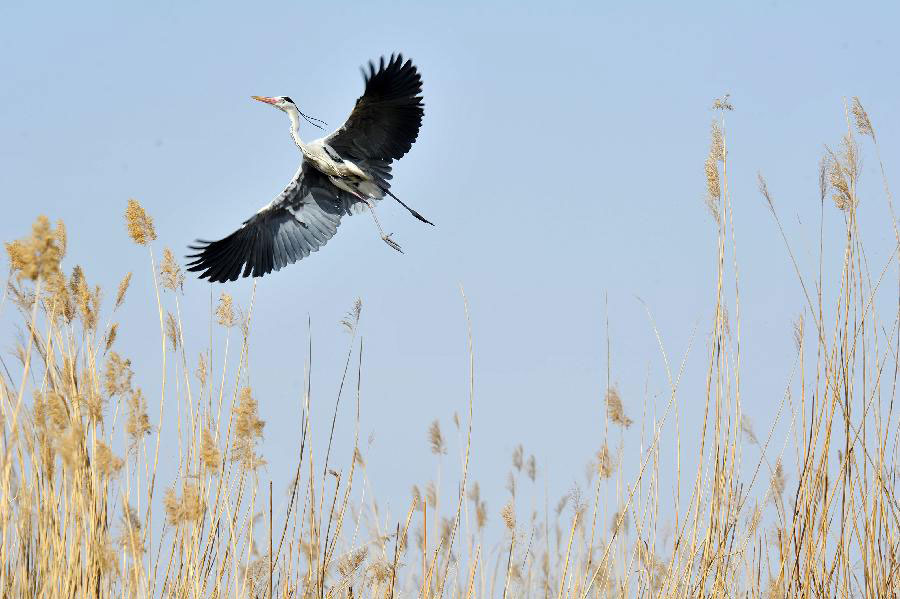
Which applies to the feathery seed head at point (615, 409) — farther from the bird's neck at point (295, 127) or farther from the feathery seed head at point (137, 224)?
the bird's neck at point (295, 127)

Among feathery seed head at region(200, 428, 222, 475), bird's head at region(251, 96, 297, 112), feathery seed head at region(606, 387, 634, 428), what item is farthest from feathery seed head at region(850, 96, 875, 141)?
bird's head at region(251, 96, 297, 112)

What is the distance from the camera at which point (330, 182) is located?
6098 millimetres

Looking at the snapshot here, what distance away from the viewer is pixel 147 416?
8.31ft

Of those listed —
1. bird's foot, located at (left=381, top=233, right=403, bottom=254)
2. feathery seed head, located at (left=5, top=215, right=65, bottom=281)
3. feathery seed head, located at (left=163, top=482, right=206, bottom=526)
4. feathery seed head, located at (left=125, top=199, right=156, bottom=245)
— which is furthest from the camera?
bird's foot, located at (left=381, top=233, right=403, bottom=254)

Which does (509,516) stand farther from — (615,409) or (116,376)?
(116,376)

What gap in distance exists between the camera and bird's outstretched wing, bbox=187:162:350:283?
605 centimetres

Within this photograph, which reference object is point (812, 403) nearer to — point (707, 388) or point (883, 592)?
point (707, 388)

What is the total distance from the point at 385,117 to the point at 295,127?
1.97 ft

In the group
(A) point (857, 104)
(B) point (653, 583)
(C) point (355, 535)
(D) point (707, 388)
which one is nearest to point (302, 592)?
(C) point (355, 535)

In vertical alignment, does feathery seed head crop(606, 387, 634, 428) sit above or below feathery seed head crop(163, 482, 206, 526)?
above

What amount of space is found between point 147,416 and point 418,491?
976 mm

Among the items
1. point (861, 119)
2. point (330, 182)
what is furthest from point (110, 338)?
point (330, 182)

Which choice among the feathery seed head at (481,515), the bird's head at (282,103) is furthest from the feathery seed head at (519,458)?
the bird's head at (282,103)

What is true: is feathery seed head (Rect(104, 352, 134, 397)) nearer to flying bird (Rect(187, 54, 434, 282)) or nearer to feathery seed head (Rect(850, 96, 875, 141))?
feathery seed head (Rect(850, 96, 875, 141))
